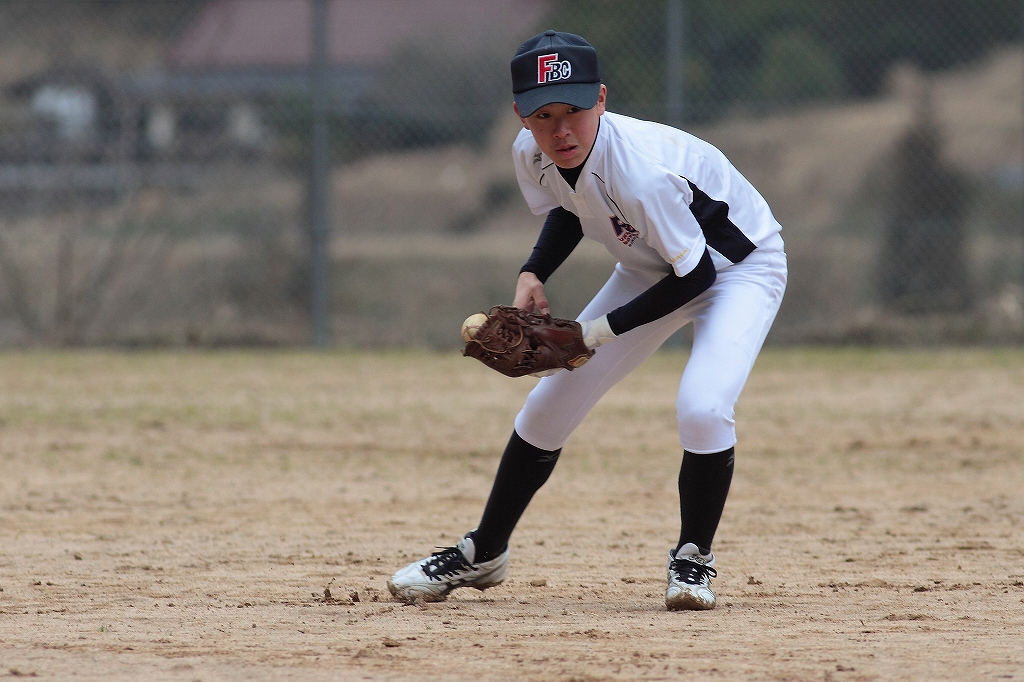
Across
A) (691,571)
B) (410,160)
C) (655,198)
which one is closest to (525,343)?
(655,198)

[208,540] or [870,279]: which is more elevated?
[870,279]

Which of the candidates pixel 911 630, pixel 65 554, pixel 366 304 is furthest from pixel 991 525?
pixel 366 304

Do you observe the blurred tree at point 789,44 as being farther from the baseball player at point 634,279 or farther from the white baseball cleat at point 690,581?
the white baseball cleat at point 690,581

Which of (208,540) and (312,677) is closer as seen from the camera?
(312,677)

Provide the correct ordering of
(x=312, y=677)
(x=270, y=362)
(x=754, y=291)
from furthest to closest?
(x=270, y=362) < (x=754, y=291) < (x=312, y=677)

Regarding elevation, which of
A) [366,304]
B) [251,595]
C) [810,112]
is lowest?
[251,595]

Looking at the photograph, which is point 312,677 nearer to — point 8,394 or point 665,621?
point 665,621

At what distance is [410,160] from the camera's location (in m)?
9.99

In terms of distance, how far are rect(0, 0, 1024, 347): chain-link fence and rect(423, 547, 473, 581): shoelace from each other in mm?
6232

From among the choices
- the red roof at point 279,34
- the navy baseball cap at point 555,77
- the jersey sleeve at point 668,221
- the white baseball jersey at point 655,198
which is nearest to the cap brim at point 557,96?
the navy baseball cap at point 555,77

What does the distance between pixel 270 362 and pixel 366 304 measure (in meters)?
1.05

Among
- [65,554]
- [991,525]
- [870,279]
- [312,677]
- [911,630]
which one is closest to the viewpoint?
[312,677]

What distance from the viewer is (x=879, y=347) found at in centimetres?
998

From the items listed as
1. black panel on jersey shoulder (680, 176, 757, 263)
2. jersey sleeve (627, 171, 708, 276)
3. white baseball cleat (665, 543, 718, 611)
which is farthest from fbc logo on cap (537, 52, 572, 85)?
white baseball cleat (665, 543, 718, 611)
